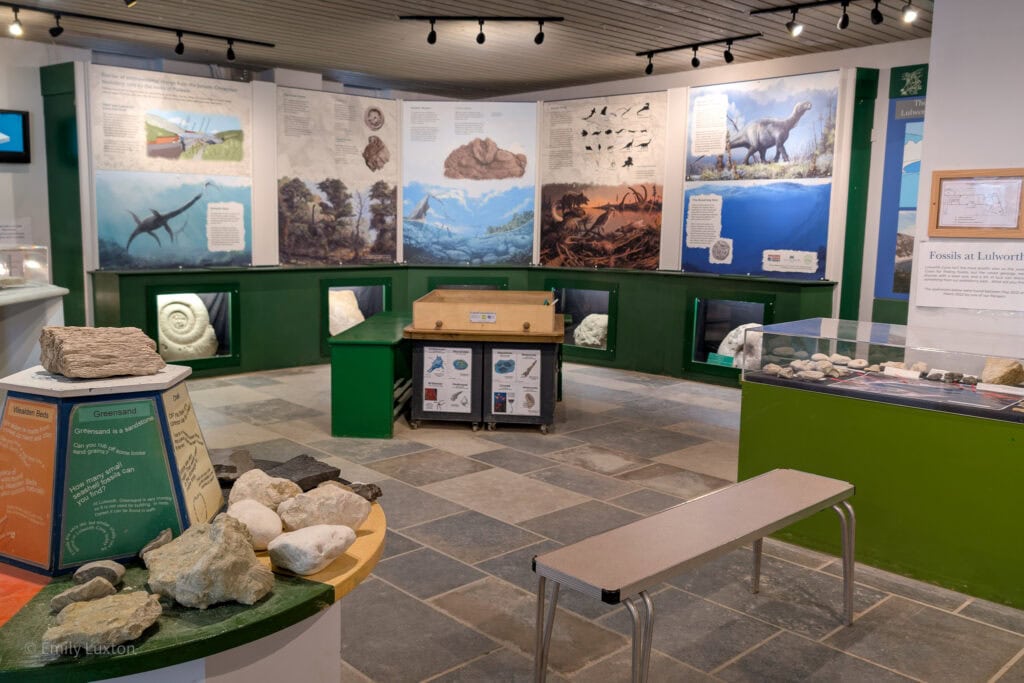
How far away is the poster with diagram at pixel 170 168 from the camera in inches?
345

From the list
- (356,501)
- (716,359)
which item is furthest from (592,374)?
(356,501)

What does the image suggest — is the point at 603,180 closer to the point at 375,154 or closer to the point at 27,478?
the point at 375,154

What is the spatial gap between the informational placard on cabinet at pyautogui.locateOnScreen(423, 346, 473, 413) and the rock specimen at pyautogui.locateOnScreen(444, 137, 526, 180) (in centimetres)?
433

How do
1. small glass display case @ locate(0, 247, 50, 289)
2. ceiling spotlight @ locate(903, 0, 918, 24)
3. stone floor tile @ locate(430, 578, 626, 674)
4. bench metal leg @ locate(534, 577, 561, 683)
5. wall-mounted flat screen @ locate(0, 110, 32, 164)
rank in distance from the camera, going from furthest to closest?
wall-mounted flat screen @ locate(0, 110, 32, 164)
ceiling spotlight @ locate(903, 0, 918, 24)
small glass display case @ locate(0, 247, 50, 289)
stone floor tile @ locate(430, 578, 626, 674)
bench metal leg @ locate(534, 577, 561, 683)

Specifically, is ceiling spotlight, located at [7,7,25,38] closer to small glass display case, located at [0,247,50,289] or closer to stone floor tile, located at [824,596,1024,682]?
small glass display case, located at [0,247,50,289]

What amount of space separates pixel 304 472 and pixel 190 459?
0.52m

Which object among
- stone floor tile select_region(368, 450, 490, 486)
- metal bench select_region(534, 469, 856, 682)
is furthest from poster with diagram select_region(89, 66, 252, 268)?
metal bench select_region(534, 469, 856, 682)

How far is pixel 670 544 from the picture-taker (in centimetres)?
304

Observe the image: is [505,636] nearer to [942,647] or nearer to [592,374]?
[942,647]

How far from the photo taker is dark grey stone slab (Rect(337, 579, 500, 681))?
11.1 ft

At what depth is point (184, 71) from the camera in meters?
9.73

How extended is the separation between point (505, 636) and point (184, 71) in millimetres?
8373

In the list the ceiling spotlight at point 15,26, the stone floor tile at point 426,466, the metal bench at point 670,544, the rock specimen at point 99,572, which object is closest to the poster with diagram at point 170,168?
the ceiling spotlight at point 15,26

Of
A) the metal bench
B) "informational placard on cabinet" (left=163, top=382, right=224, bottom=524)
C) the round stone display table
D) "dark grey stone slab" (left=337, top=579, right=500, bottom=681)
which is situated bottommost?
"dark grey stone slab" (left=337, top=579, right=500, bottom=681)
